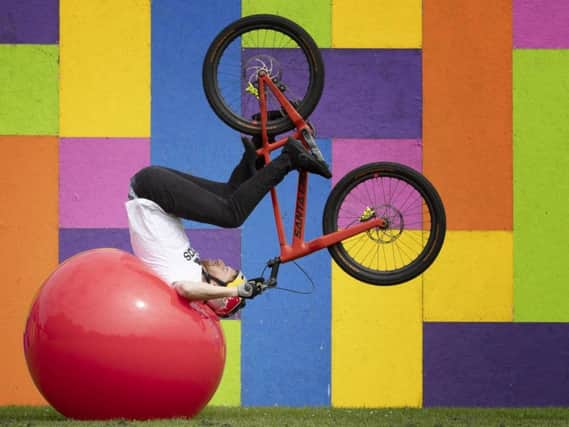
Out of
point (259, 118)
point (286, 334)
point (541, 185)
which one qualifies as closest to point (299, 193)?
point (259, 118)

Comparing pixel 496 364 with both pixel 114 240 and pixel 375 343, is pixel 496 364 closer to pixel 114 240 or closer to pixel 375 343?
pixel 375 343

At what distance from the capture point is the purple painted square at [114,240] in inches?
251

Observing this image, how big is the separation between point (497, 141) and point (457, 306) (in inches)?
39.1

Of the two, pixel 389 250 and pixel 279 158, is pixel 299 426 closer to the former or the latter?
pixel 279 158

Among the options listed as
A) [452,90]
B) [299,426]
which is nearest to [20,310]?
[299,426]

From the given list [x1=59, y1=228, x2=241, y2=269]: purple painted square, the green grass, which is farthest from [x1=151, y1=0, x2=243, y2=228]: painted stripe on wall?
the green grass

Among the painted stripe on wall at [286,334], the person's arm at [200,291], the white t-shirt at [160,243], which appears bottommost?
the painted stripe on wall at [286,334]

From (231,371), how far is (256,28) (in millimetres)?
2086

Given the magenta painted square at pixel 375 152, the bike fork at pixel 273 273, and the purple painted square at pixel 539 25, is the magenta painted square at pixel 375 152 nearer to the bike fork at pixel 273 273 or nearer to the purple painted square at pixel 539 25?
the purple painted square at pixel 539 25

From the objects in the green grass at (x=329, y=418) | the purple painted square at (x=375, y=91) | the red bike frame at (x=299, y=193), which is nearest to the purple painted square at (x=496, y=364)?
the green grass at (x=329, y=418)

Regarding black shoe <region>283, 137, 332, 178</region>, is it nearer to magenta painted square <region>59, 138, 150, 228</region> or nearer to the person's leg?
the person's leg

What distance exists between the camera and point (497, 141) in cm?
648

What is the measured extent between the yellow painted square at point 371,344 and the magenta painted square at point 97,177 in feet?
4.28

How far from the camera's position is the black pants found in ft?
16.4
